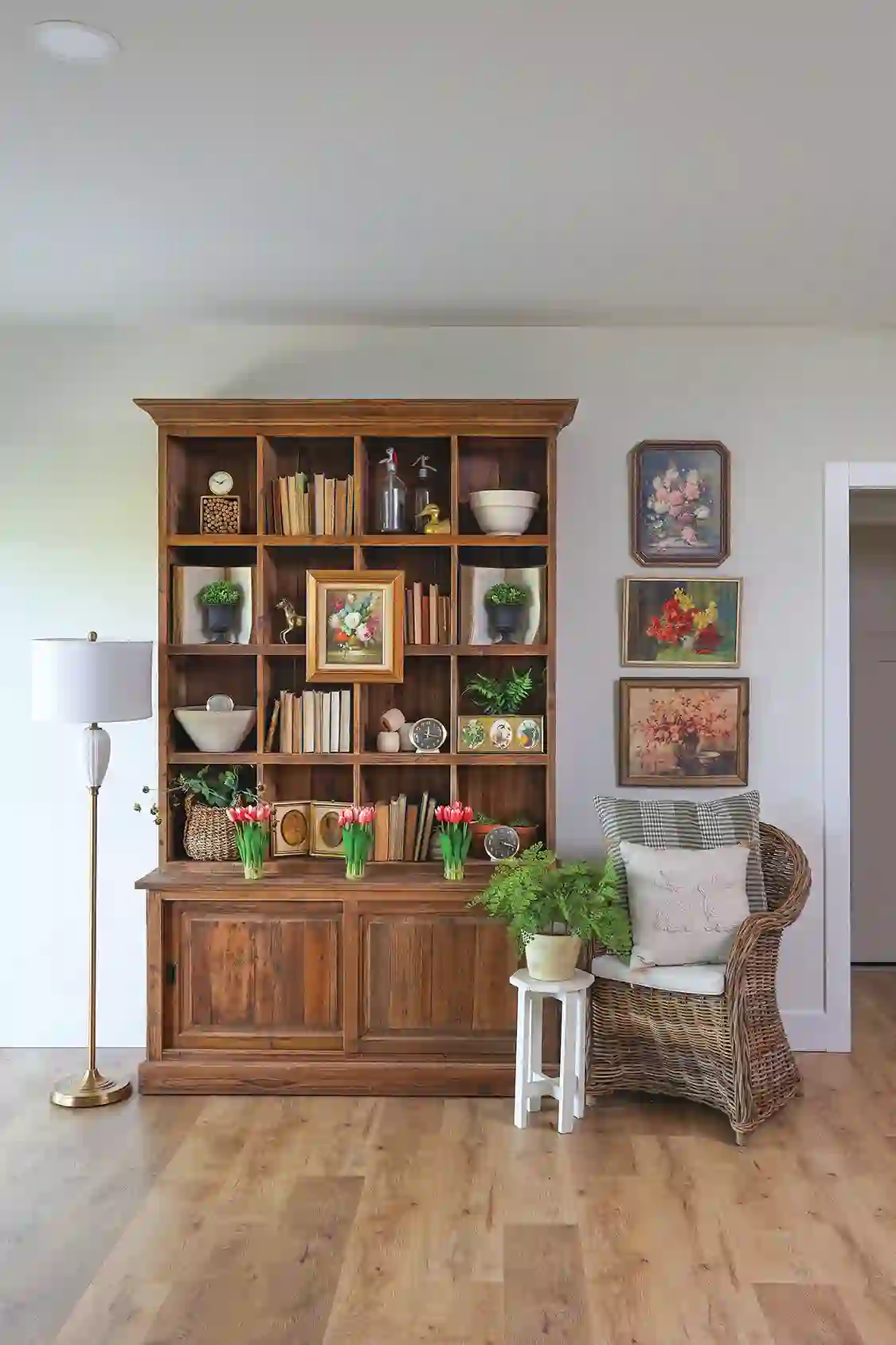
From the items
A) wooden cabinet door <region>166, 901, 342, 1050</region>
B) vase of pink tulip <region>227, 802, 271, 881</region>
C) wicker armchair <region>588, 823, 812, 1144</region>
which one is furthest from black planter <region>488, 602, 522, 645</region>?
wicker armchair <region>588, 823, 812, 1144</region>

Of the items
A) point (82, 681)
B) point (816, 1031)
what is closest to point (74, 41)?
point (82, 681)

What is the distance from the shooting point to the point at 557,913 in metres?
3.80

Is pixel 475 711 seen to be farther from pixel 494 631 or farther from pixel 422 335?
pixel 422 335

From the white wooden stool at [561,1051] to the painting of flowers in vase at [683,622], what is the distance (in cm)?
131

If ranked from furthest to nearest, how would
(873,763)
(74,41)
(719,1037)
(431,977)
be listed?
1. (873,763)
2. (431,977)
3. (719,1037)
4. (74,41)

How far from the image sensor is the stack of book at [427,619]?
14.2ft

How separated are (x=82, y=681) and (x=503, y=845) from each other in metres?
1.56

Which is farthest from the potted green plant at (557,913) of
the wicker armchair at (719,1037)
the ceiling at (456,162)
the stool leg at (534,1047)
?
the ceiling at (456,162)

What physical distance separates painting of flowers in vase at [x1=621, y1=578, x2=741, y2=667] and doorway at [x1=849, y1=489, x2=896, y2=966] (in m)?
1.53

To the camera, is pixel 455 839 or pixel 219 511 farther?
pixel 219 511

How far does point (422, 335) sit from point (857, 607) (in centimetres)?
260

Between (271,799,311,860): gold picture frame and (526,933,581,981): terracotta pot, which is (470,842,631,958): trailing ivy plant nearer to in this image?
(526,933,581,981): terracotta pot

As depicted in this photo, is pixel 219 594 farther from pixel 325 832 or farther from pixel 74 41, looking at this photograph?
pixel 74 41

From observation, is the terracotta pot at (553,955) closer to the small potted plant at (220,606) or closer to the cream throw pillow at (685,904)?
the cream throw pillow at (685,904)
